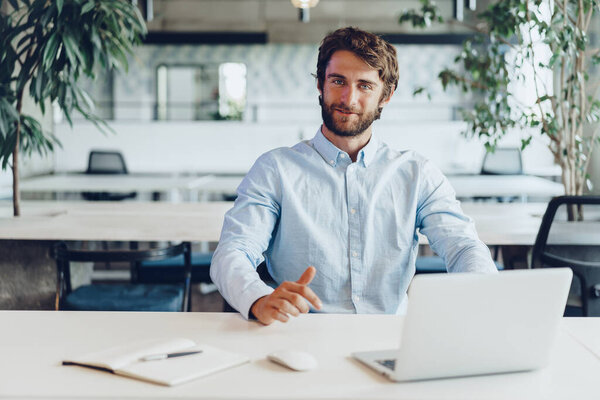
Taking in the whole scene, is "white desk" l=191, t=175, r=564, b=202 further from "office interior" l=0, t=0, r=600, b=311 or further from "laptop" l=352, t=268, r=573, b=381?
"laptop" l=352, t=268, r=573, b=381

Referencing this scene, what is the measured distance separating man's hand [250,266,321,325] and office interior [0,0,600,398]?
0.12 m

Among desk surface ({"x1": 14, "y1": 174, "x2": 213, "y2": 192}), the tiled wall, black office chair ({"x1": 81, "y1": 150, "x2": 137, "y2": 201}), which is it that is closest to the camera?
desk surface ({"x1": 14, "y1": 174, "x2": 213, "y2": 192})

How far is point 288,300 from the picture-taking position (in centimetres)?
131

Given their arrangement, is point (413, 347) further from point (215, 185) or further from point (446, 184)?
point (215, 185)

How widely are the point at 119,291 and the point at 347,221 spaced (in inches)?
52.3

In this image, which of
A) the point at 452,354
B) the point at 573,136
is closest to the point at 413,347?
the point at 452,354

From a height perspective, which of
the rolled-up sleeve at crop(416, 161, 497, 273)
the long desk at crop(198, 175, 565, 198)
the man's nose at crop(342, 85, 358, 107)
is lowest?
the long desk at crop(198, 175, 565, 198)

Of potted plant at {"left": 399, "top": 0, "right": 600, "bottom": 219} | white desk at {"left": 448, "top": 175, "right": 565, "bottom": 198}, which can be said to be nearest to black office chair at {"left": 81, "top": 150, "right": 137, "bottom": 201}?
white desk at {"left": 448, "top": 175, "right": 565, "bottom": 198}

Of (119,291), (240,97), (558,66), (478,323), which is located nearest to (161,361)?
(478,323)

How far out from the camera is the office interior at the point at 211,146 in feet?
10.1

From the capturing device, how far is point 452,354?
3.44 feet

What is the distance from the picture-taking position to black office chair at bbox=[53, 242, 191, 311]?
7.86ft

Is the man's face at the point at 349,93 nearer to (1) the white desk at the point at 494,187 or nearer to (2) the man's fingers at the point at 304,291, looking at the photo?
(2) the man's fingers at the point at 304,291

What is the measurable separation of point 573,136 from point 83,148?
8.23 m
